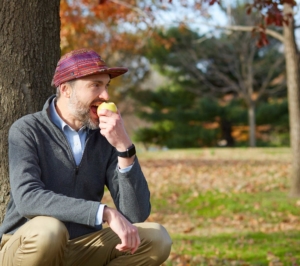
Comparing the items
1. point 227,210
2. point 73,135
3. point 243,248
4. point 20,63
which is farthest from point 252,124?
point 73,135

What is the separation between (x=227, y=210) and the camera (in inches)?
340

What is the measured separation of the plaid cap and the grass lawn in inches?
97.0

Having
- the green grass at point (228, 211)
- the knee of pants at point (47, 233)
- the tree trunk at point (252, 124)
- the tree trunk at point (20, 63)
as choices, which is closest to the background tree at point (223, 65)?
the tree trunk at point (252, 124)

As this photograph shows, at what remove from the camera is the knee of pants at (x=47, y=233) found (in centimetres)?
313

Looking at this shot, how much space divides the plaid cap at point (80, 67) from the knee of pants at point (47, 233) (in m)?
0.86

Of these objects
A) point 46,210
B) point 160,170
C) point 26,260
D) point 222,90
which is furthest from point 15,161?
point 222,90

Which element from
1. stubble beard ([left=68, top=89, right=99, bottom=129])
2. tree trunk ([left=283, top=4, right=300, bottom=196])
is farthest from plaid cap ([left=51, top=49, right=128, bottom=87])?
tree trunk ([left=283, top=4, right=300, bottom=196])

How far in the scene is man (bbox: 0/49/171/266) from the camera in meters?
3.25

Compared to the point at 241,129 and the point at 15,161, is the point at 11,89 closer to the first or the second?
the point at 15,161

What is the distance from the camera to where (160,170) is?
1342cm

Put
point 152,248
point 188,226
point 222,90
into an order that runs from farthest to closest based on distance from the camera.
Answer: point 222,90 < point 188,226 < point 152,248

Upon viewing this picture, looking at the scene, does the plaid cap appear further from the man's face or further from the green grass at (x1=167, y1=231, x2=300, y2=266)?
the green grass at (x1=167, y1=231, x2=300, y2=266)

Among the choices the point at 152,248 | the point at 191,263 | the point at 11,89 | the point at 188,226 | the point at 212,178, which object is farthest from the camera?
the point at 212,178

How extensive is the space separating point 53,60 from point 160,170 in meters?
9.23
